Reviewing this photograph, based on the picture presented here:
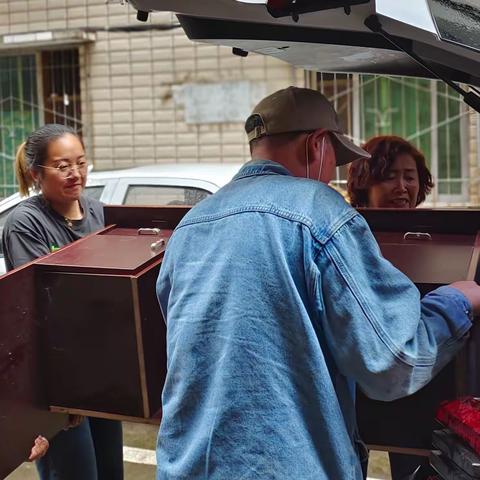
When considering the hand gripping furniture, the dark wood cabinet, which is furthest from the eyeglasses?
the hand gripping furniture

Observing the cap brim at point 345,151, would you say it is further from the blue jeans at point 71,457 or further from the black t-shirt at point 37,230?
the blue jeans at point 71,457

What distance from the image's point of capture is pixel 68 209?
107 inches

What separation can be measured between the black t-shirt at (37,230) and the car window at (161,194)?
1.79 m

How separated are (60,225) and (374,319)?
5.28 feet

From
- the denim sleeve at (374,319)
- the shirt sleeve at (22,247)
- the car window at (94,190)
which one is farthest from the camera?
the car window at (94,190)

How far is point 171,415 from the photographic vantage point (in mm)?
1521

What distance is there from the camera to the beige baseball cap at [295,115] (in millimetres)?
1561

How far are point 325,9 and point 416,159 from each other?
166 cm

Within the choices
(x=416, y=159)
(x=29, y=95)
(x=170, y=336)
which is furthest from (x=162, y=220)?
(x=29, y=95)

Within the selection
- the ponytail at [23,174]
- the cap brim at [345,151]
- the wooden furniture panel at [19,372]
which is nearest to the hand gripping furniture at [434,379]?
the cap brim at [345,151]

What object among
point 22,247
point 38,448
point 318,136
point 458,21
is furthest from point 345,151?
point 22,247

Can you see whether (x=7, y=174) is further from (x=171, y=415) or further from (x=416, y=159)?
(x=171, y=415)

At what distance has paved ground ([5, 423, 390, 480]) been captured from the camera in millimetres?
3605

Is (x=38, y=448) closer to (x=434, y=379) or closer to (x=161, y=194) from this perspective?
(x=434, y=379)
